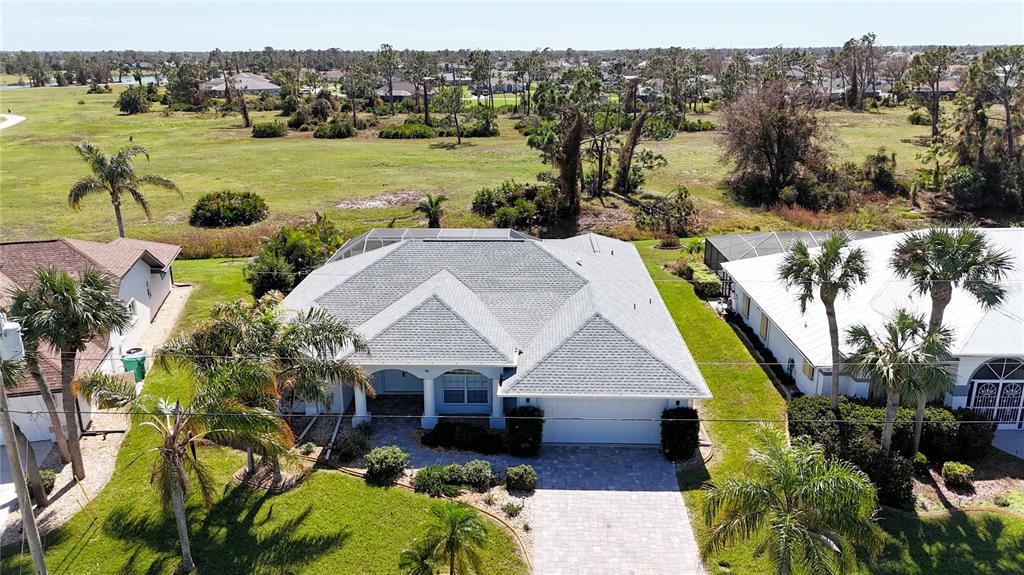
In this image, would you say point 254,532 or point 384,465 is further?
point 384,465

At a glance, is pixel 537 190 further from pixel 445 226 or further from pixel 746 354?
pixel 746 354

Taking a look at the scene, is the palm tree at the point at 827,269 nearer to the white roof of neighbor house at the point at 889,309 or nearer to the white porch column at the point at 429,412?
the white roof of neighbor house at the point at 889,309

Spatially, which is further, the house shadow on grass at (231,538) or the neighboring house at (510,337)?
Answer: the neighboring house at (510,337)

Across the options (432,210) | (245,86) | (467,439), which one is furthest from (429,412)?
(245,86)

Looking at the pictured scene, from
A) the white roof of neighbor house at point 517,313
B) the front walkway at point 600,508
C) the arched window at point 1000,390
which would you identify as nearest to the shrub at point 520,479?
the front walkway at point 600,508

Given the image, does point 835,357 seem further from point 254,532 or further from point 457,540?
point 254,532

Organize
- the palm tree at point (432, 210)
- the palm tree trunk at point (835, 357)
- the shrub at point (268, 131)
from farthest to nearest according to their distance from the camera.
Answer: the shrub at point (268, 131) < the palm tree at point (432, 210) < the palm tree trunk at point (835, 357)
